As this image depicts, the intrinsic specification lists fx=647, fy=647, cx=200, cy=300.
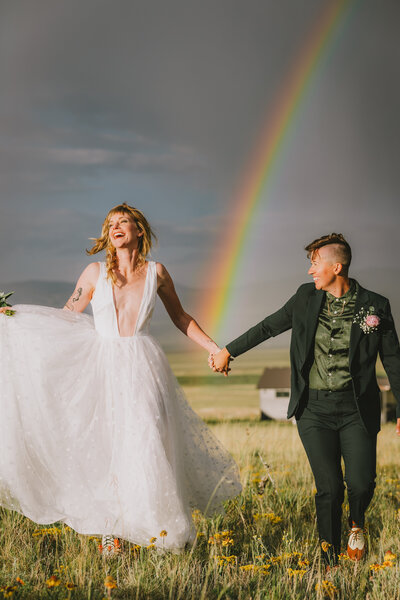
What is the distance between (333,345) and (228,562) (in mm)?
1708

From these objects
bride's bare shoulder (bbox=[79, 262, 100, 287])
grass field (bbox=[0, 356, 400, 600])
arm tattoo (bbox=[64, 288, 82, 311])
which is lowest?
grass field (bbox=[0, 356, 400, 600])

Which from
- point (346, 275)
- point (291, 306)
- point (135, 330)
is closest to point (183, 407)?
point (135, 330)

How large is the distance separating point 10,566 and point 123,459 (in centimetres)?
103

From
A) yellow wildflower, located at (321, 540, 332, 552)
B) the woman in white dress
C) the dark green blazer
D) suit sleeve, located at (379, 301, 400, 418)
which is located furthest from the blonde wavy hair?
yellow wildflower, located at (321, 540, 332, 552)

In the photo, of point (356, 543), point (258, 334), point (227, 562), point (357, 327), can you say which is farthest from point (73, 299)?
point (356, 543)

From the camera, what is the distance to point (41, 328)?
5.32 meters

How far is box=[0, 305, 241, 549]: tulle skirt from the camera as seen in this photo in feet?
14.9

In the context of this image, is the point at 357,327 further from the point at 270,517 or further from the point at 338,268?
the point at 270,517

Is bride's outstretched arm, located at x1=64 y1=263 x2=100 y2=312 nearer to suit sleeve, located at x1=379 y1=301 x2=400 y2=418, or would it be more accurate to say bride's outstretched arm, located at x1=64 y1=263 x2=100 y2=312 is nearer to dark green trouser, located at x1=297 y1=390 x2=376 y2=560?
dark green trouser, located at x1=297 y1=390 x2=376 y2=560

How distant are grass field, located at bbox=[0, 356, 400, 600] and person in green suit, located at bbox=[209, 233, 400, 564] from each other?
0.43 metres

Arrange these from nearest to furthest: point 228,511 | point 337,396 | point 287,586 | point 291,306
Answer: point 287,586 → point 337,396 → point 291,306 → point 228,511

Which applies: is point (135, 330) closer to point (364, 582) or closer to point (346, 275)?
point (346, 275)

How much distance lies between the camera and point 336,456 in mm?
4805

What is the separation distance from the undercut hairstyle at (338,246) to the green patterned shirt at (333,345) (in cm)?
24
